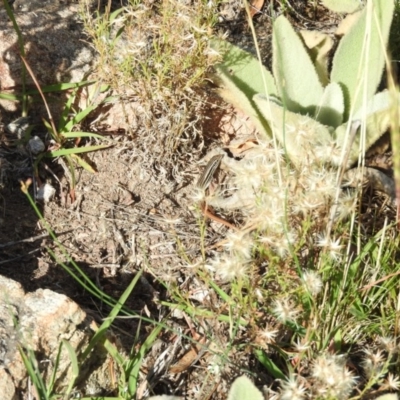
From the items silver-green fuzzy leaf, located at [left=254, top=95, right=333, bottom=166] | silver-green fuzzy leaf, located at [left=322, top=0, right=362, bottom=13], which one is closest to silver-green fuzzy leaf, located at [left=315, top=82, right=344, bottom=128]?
silver-green fuzzy leaf, located at [left=254, top=95, right=333, bottom=166]

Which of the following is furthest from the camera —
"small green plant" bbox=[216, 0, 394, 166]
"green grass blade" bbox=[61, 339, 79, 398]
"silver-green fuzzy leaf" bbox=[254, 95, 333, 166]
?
"small green plant" bbox=[216, 0, 394, 166]

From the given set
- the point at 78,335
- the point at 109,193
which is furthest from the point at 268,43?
the point at 78,335

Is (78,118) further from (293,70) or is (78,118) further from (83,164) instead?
(293,70)

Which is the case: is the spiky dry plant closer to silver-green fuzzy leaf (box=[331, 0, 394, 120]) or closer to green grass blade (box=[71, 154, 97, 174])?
green grass blade (box=[71, 154, 97, 174])

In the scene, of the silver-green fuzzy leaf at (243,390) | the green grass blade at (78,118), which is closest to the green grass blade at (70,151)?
the green grass blade at (78,118)

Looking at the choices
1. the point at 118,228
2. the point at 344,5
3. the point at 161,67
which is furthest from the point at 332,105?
the point at 118,228

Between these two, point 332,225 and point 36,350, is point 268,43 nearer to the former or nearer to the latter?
point 332,225

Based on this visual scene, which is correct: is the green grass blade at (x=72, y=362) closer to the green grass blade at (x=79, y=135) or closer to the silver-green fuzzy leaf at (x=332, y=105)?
the green grass blade at (x=79, y=135)

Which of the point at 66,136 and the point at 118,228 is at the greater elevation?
the point at 66,136

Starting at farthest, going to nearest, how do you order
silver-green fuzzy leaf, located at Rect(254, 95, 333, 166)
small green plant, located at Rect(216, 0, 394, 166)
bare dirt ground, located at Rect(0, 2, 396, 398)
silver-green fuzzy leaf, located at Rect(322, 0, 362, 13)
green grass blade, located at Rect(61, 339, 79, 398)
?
silver-green fuzzy leaf, located at Rect(322, 0, 362, 13) → small green plant, located at Rect(216, 0, 394, 166) → bare dirt ground, located at Rect(0, 2, 396, 398) → silver-green fuzzy leaf, located at Rect(254, 95, 333, 166) → green grass blade, located at Rect(61, 339, 79, 398)
